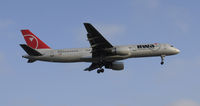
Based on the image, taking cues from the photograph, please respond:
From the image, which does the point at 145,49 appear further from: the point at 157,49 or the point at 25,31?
the point at 25,31

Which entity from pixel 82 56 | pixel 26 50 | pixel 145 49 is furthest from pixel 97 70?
pixel 26 50

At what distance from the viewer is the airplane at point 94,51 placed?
61750 mm

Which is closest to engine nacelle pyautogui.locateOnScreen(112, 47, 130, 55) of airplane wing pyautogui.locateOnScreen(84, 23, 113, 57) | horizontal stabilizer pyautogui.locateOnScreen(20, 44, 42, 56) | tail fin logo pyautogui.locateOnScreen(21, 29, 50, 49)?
airplane wing pyautogui.locateOnScreen(84, 23, 113, 57)

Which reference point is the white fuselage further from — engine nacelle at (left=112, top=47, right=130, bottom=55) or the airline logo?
engine nacelle at (left=112, top=47, right=130, bottom=55)

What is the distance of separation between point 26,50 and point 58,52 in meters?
6.28

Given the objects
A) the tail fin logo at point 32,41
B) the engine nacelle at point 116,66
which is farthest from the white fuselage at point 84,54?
the engine nacelle at point 116,66

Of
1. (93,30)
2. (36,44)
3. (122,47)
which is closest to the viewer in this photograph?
(93,30)

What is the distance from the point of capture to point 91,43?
2429 inches

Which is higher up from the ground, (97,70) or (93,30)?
(93,30)

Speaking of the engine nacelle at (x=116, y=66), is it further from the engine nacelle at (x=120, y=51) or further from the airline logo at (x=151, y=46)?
the engine nacelle at (x=120, y=51)

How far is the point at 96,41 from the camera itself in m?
61.2

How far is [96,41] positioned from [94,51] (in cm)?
265

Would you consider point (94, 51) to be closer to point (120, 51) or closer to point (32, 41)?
point (120, 51)

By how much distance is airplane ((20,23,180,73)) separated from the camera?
61750mm
